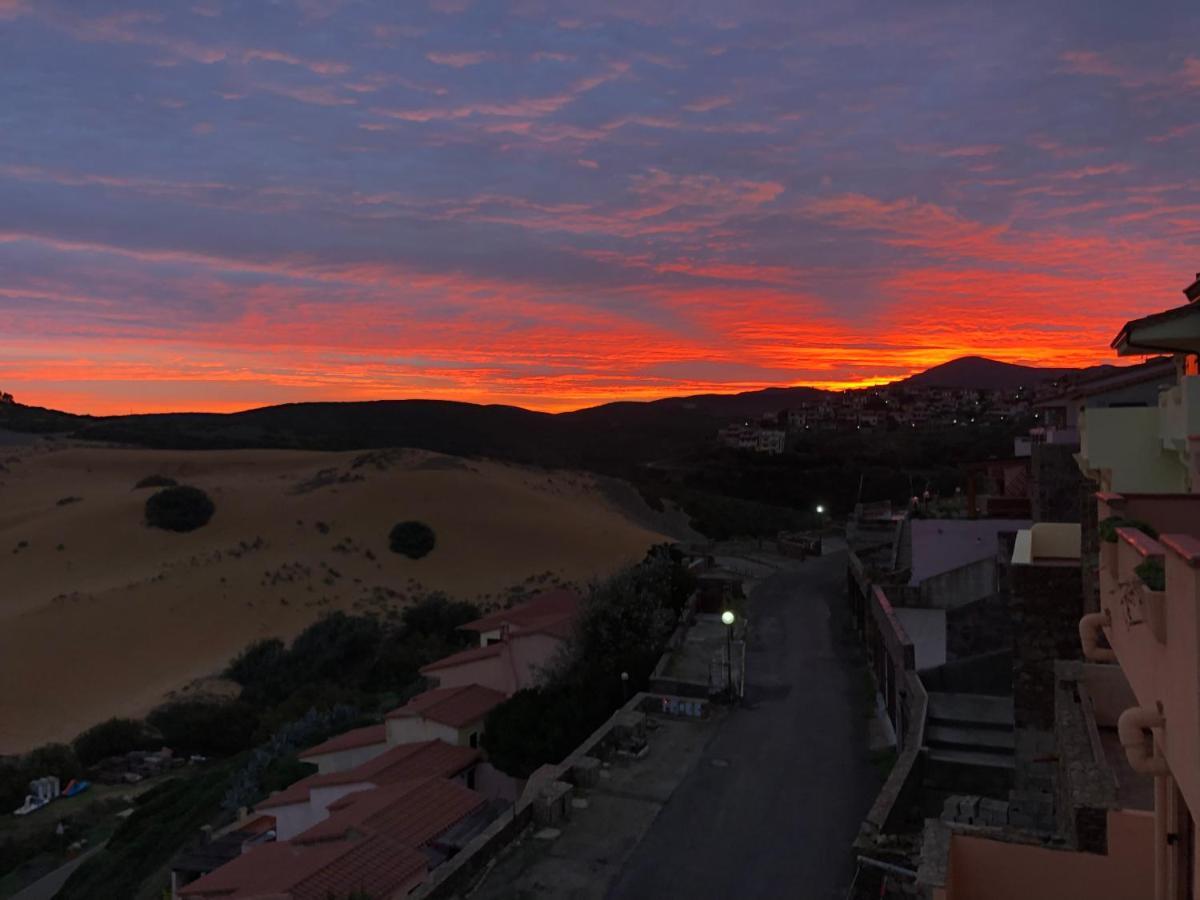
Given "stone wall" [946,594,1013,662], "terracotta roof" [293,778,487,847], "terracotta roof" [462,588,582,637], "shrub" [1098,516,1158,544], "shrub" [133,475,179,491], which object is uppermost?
"shrub" [1098,516,1158,544]

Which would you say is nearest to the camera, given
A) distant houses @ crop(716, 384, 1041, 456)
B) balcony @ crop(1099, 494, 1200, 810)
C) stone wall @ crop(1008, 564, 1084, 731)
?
balcony @ crop(1099, 494, 1200, 810)

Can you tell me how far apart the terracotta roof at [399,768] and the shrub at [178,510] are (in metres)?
32.4

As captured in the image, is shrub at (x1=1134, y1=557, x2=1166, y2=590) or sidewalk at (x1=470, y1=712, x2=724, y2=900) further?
sidewalk at (x1=470, y1=712, x2=724, y2=900)

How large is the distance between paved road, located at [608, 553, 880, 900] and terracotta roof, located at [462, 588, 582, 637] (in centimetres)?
480

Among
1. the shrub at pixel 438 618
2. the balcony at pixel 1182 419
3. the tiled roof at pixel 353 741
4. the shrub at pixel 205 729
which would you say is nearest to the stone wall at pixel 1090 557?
the balcony at pixel 1182 419

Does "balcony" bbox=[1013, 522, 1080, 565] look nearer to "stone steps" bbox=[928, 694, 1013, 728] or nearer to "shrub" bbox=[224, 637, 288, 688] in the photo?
"stone steps" bbox=[928, 694, 1013, 728]

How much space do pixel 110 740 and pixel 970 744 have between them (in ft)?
77.1

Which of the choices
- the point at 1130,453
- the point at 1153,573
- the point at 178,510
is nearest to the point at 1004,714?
the point at 1130,453

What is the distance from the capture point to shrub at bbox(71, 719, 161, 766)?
25656 mm

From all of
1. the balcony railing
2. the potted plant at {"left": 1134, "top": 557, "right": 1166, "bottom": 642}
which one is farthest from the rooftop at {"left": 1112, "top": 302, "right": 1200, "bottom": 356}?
the potted plant at {"left": 1134, "top": 557, "right": 1166, "bottom": 642}

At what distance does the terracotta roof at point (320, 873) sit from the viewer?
11.8 metres

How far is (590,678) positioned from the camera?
1928 centimetres

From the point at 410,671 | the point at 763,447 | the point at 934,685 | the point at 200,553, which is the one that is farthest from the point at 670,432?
the point at 934,685

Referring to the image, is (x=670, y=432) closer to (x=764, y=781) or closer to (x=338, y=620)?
(x=338, y=620)
